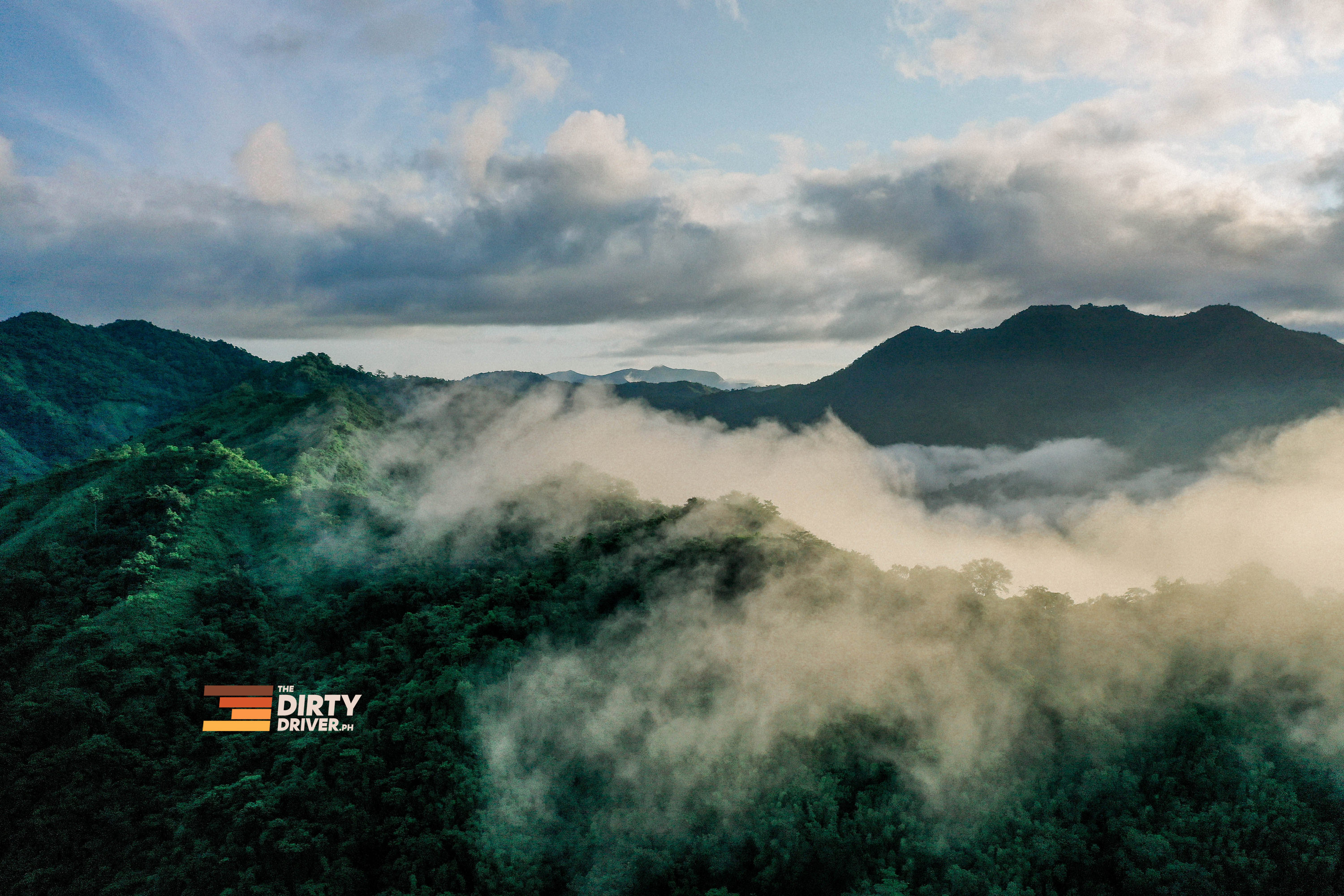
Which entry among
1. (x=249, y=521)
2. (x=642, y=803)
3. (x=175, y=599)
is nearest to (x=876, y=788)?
(x=642, y=803)

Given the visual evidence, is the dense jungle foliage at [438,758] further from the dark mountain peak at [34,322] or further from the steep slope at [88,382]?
the dark mountain peak at [34,322]

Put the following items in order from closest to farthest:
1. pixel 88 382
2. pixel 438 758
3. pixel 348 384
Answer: pixel 438 758 → pixel 348 384 → pixel 88 382

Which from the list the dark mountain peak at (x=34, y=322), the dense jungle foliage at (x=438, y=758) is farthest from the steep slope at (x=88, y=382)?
the dense jungle foliage at (x=438, y=758)

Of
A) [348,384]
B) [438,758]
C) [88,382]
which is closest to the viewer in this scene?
[438,758]

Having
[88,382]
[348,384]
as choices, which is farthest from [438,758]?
[88,382]

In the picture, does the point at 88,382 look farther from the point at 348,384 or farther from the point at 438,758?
the point at 438,758

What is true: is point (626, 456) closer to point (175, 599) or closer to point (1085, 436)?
point (175, 599)

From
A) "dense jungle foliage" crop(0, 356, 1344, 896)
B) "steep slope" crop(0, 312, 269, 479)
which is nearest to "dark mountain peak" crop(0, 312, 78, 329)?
"steep slope" crop(0, 312, 269, 479)

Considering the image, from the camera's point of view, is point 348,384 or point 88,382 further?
point 88,382
